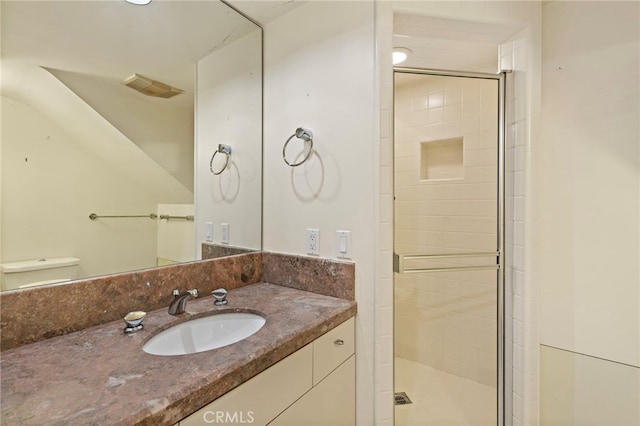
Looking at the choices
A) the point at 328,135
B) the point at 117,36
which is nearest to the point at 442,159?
the point at 328,135

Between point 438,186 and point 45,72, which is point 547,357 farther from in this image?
point 45,72

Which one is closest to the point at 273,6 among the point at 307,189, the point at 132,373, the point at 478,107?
the point at 307,189

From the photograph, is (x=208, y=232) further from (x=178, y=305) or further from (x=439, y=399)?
(x=439, y=399)

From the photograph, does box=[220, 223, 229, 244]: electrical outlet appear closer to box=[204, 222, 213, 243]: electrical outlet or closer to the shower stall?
box=[204, 222, 213, 243]: electrical outlet

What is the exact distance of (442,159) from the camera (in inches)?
77.2

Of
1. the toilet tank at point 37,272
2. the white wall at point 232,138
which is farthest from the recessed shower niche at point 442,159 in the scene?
the toilet tank at point 37,272

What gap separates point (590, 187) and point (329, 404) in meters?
1.52

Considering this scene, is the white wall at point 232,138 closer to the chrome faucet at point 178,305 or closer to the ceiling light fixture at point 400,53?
the chrome faucet at point 178,305

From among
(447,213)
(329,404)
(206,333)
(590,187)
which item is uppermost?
(590,187)

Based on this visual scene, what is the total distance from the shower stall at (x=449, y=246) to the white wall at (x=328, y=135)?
292 mm

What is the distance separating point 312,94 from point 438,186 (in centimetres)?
101

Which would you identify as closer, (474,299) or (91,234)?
(91,234)

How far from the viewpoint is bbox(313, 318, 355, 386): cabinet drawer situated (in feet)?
3.43

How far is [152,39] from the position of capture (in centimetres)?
125
